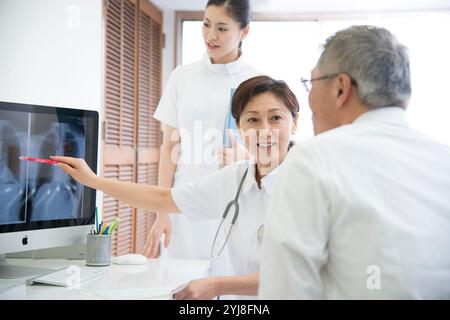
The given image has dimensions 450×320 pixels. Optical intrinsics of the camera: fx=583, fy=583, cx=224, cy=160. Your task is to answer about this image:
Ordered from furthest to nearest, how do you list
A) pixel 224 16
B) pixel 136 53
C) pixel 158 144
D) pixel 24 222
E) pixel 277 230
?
pixel 158 144 → pixel 136 53 → pixel 224 16 → pixel 24 222 → pixel 277 230

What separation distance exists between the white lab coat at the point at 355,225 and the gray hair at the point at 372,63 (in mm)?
79

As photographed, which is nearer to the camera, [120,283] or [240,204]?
[120,283]

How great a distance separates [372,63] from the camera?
Result: 38.5 inches

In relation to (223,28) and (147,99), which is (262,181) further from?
(147,99)

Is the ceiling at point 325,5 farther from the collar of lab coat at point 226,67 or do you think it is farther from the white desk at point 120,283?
the white desk at point 120,283

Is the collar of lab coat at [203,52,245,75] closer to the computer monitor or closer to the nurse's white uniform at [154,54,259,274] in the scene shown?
the nurse's white uniform at [154,54,259,274]

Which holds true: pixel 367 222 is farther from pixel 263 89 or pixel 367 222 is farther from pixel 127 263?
pixel 127 263

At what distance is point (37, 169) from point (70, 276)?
0.30 metres

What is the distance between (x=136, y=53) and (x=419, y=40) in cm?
213

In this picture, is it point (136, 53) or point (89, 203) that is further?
point (136, 53)

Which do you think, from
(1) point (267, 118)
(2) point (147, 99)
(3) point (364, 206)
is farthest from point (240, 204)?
(2) point (147, 99)

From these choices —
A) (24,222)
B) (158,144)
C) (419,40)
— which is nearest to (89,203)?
(24,222)

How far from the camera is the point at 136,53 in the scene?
3.73m

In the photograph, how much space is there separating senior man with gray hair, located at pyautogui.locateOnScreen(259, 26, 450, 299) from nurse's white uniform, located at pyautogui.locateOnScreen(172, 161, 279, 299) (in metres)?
0.59
